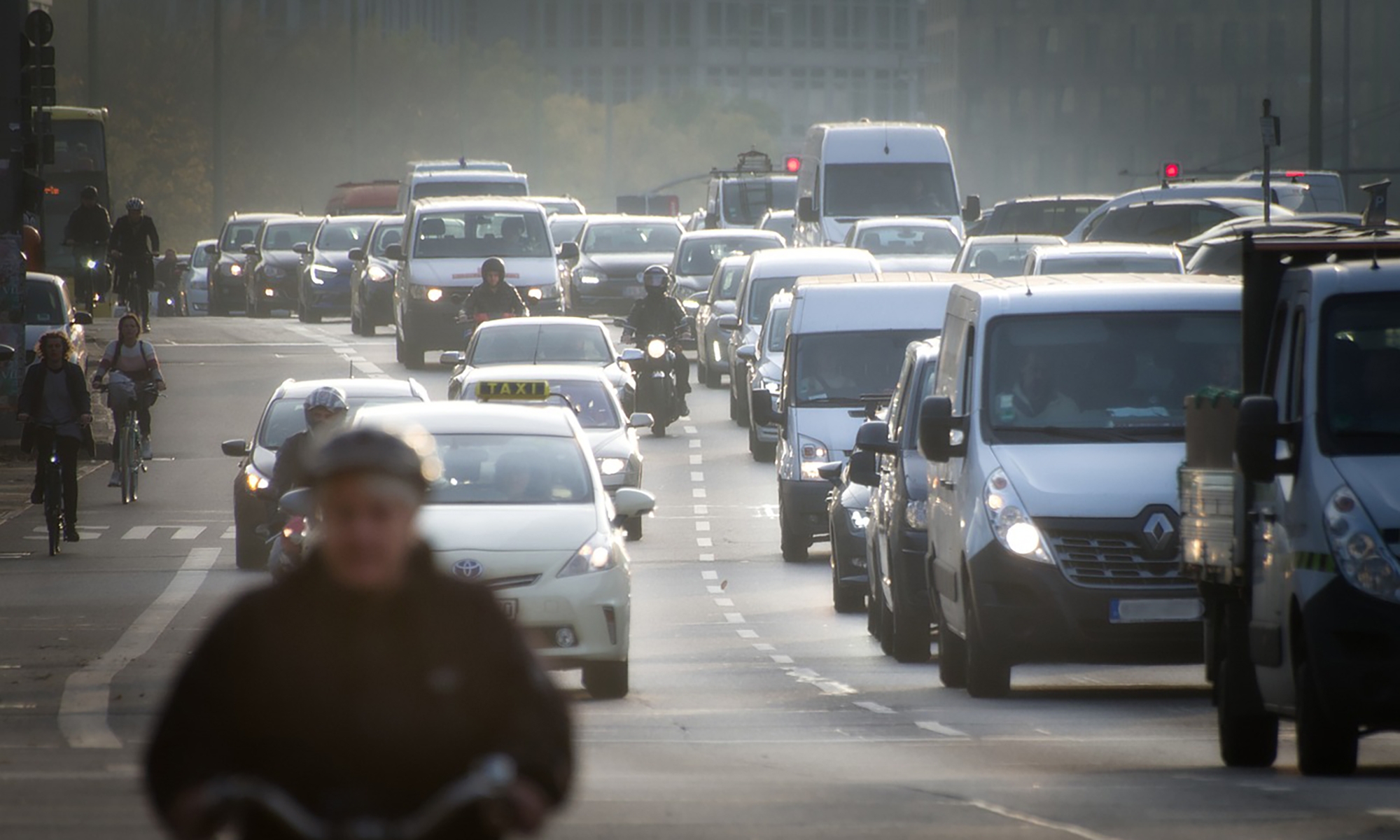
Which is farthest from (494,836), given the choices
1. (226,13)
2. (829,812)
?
(226,13)

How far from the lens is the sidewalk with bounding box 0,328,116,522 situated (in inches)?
1184

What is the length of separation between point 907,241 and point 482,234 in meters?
6.56

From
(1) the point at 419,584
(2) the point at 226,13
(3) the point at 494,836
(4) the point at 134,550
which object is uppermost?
(2) the point at 226,13

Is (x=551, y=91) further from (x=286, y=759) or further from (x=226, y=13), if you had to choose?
(x=286, y=759)

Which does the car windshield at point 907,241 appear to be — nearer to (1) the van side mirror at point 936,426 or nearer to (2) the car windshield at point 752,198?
(2) the car windshield at point 752,198

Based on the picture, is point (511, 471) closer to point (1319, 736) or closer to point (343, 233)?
point (1319, 736)

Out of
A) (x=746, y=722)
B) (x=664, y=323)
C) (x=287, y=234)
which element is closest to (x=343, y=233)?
(x=287, y=234)

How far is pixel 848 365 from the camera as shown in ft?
83.1

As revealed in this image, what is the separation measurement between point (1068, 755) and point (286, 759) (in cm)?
783

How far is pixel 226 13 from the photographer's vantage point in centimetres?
10200

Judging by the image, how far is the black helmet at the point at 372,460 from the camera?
4289 millimetres

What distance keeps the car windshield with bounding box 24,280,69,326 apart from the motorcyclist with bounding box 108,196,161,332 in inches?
293

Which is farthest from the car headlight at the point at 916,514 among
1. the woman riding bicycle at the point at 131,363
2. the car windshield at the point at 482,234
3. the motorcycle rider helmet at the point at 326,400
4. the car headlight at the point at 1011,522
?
the car windshield at the point at 482,234

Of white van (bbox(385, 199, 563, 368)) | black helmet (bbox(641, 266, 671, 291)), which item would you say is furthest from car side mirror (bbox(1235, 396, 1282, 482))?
white van (bbox(385, 199, 563, 368))
